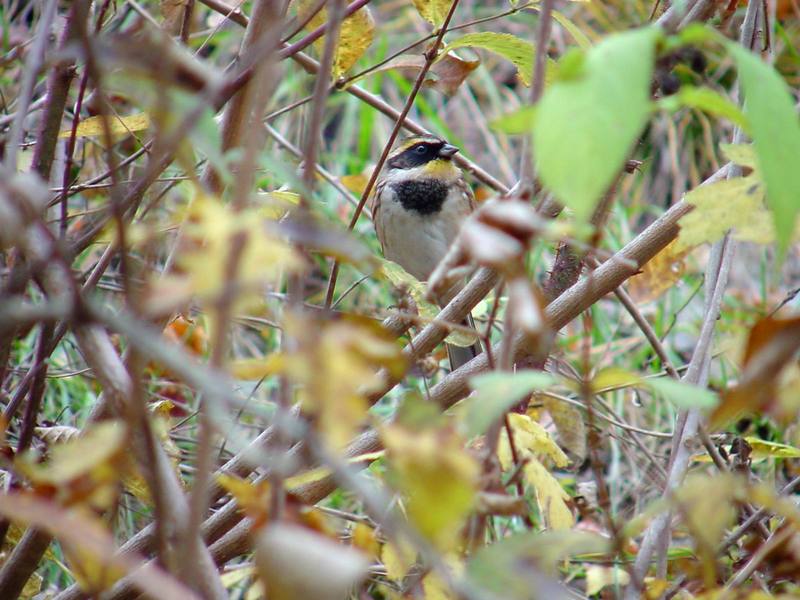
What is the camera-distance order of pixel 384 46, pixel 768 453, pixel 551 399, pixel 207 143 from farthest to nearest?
pixel 384 46, pixel 551 399, pixel 768 453, pixel 207 143

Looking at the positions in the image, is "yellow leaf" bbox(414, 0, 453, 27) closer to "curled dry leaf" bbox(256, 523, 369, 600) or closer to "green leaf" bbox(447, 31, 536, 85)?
"green leaf" bbox(447, 31, 536, 85)

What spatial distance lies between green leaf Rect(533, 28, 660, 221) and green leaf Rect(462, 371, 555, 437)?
162 mm

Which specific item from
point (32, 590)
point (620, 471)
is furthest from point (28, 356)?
point (620, 471)

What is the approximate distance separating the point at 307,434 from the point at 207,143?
25cm

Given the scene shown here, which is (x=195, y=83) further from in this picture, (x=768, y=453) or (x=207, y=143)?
(x=768, y=453)

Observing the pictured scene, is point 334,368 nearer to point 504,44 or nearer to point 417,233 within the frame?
point 504,44

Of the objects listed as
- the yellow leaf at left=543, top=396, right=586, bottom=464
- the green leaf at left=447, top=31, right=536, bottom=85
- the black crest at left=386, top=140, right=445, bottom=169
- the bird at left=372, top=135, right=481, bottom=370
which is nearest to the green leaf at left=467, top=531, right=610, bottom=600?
the green leaf at left=447, top=31, right=536, bottom=85

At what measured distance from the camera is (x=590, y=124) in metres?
0.65

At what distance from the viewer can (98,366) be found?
3.39ft

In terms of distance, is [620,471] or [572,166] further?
[620,471]

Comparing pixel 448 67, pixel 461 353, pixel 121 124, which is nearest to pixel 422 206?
pixel 461 353

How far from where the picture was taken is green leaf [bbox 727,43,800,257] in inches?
26.9

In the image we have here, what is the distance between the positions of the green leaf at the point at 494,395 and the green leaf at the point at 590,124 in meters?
0.16

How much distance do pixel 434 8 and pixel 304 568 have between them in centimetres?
130
